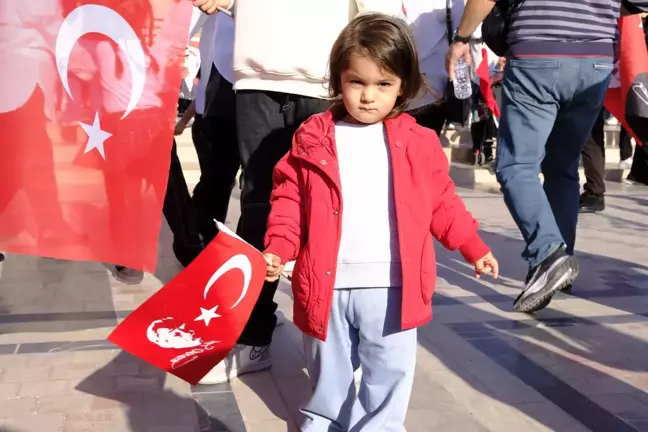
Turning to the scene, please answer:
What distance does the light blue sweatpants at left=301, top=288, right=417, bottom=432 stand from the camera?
253 cm

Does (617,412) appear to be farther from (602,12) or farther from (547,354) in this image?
(602,12)

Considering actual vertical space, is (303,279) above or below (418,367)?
above

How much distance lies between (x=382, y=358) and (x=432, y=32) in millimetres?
2476

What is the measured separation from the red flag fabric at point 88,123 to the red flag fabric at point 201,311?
35.2 inches

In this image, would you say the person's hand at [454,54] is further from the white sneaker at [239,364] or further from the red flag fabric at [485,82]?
the red flag fabric at [485,82]

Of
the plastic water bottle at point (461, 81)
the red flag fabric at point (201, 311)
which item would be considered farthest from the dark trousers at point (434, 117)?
the red flag fabric at point (201, 311)

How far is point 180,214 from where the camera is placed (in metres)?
4.82

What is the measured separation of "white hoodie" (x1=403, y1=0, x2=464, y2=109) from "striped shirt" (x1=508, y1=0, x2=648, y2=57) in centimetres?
40

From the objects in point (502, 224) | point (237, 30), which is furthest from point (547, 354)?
point (502, 224)

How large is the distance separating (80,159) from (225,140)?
44.4 inches

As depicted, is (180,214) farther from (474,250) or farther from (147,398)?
(474,250)

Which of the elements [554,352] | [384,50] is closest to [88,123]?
[384,50]

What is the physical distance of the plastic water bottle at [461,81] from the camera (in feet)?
15.2

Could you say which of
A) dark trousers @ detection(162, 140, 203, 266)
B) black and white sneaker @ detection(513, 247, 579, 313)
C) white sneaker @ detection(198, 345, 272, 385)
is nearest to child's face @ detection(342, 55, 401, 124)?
white sneaker @ detection(198, 345, 272, 385)
